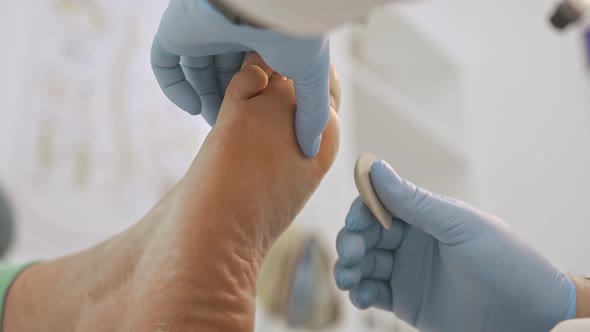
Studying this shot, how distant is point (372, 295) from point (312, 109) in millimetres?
237

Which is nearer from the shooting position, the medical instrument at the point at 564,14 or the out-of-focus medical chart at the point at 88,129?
the medical instrument at the point at 564,14

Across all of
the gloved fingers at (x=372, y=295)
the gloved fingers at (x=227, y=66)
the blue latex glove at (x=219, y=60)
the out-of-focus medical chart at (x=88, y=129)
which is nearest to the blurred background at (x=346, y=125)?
the out-of-focus medical chart at (x=88, y=129)

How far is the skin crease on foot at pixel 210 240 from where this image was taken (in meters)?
0.45

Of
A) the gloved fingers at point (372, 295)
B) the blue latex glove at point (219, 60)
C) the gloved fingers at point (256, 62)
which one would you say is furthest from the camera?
the gloved fingers at point (372, 295)

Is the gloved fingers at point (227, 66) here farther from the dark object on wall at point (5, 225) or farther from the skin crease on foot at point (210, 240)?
the dark object on wall at point (5, 225)

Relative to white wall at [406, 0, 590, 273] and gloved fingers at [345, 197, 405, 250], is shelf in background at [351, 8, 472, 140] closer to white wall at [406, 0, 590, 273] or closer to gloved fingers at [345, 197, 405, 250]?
white wall at [406, 0, 590, 273]

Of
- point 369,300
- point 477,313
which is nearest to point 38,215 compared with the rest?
point 369,300

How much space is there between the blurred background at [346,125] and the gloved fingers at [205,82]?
0.26m

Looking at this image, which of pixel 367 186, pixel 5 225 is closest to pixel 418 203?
pixel 367 186

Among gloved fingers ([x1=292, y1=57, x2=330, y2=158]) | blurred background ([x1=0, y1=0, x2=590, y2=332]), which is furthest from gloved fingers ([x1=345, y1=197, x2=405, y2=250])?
blurred background ([x1=0, y1=0, x2=590, y2=332])

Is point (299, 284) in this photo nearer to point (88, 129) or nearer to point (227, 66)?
point (88, 129)

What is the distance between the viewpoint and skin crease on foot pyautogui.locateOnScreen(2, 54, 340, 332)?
0.45 metres

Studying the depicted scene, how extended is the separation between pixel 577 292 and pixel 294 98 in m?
0.32

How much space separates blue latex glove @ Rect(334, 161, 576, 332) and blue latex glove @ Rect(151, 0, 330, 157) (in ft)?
0.36
